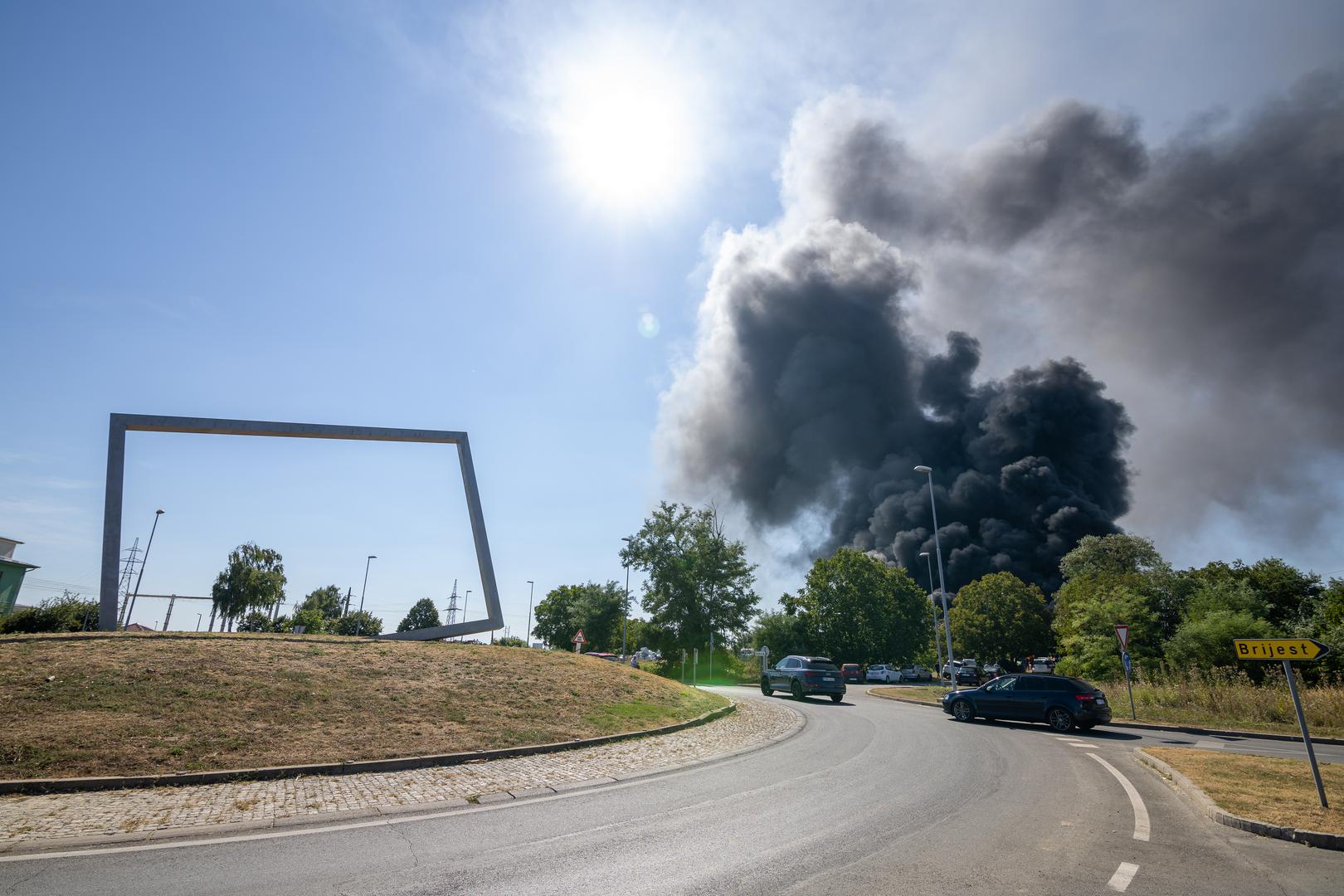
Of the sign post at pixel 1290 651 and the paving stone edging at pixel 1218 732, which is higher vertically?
the sign post at pixel 1290 651

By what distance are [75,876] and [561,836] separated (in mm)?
4116

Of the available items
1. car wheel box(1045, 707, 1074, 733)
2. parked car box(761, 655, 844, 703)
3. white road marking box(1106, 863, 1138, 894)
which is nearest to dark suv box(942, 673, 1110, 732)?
car wheel box(1045, 707, 1074, 733)

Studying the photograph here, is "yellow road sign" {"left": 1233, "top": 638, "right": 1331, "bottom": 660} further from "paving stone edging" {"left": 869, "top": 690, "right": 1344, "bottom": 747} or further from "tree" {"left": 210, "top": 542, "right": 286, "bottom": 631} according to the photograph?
"tree" {"left": 210, "top": 542, "right": 286, "bottom": 631}

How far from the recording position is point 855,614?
58.9 meters

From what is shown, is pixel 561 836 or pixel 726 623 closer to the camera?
pixel 561 836

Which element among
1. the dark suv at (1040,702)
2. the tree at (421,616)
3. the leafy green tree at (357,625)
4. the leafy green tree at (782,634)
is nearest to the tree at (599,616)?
the leafy green tree at (782,634)

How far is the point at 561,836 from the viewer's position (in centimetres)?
645

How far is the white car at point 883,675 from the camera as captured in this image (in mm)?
51312

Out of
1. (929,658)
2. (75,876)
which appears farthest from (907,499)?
(75,876)

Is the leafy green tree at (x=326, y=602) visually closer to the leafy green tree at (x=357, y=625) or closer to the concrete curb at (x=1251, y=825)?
the leafy green tree at (x=357, y=625)

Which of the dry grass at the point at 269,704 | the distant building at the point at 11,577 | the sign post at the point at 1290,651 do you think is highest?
the distant building at the point at 11,577

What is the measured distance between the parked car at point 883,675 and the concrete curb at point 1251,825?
148ft

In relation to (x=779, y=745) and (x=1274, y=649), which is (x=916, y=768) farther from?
(x=1274, y=649)

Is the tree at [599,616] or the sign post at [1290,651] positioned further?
the tree at [599,616]
